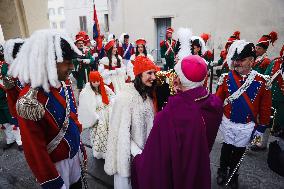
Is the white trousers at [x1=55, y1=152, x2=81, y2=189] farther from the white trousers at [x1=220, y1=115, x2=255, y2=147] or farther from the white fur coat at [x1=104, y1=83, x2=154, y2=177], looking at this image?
the white trousers at [x1=220, y1=115, x2=255, y2=147]

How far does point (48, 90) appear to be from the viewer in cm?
201

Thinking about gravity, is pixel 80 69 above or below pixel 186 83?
below

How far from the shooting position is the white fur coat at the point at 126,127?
2609 millimetres

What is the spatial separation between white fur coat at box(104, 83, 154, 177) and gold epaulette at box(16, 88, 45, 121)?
0.92 m

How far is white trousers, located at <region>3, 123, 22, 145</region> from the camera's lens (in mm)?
5215

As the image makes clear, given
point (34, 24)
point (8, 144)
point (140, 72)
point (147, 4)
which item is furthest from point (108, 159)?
point (147, 4)

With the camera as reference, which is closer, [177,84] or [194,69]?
[194,69]

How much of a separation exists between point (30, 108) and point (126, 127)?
106 centimetres

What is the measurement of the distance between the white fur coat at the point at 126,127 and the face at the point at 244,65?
139cm

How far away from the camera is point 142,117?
2715 mm

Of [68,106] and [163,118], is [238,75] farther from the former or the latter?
[68,106]

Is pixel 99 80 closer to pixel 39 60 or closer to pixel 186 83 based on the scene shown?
pixel 39 60

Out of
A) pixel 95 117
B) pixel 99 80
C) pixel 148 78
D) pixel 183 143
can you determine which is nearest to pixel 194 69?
pixel 183 143

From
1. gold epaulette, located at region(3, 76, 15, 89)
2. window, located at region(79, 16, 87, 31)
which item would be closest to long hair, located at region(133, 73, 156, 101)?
gold epaulette, located at region(3, 76, 15, 89)
